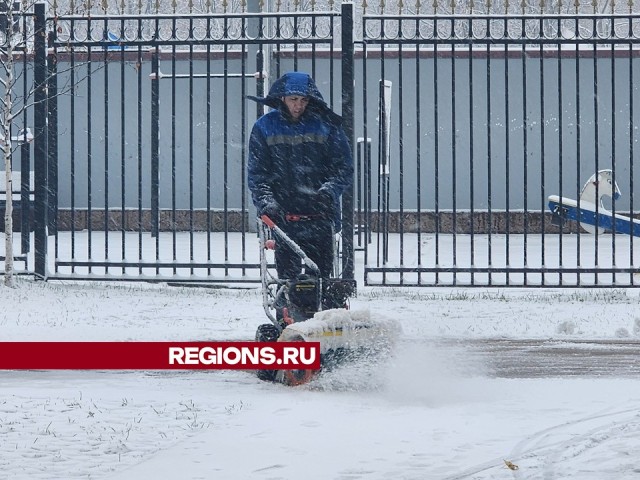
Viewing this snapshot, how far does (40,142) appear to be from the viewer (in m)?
13.4

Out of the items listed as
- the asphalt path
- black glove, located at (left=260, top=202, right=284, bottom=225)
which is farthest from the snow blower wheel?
the asphalt path

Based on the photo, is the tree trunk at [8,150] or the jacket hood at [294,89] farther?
the tree trunk at [8,150]

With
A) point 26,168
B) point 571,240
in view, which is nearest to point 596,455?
point 26,168

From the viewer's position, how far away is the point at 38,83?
44.2ft

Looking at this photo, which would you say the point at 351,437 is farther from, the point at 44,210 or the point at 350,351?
the point at 44,210

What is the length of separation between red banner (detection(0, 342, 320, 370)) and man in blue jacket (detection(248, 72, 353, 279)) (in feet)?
2.49

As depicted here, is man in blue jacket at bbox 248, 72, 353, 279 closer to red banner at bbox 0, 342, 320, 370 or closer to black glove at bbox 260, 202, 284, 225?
black glove at bbox 260, 202, 284, 225

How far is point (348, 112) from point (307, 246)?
451cm

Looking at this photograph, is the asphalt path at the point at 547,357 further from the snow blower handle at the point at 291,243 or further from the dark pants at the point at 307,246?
the snow blower handle at the point at 291,243

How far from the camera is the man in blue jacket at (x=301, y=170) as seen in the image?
851 cm

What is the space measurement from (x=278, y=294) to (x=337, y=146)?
1132mm

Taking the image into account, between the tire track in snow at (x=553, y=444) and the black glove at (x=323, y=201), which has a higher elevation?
the black glove at (x=323, y=201)

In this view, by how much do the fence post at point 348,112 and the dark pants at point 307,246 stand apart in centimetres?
382

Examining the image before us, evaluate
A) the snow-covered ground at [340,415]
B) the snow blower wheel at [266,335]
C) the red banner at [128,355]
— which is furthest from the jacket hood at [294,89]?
the snow-covered ground at [340,415]
